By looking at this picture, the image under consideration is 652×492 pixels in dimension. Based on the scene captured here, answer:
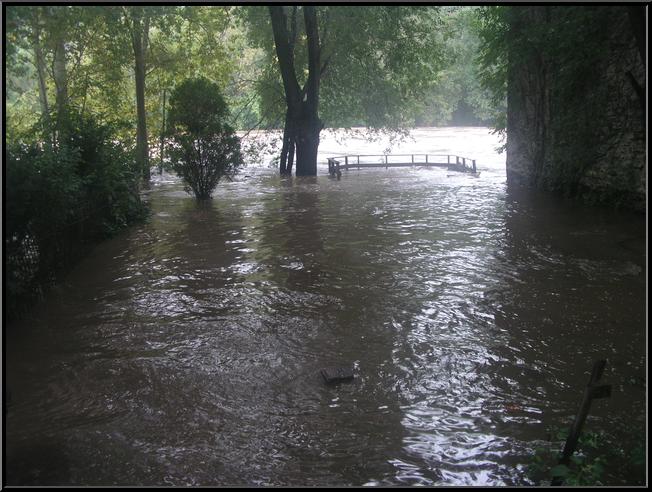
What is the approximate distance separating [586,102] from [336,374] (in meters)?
13.6

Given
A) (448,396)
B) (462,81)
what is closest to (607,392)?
(448,396)

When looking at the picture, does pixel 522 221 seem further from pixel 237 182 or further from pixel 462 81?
pixel 462 81

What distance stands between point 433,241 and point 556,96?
7.84 m

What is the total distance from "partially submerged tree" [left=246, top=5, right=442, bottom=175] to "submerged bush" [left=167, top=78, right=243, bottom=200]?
6.57 meters

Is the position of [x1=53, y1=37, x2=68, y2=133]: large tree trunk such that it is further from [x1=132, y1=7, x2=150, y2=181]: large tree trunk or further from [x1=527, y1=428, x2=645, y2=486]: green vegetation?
[x1=527, y1=428, x2=645, y2=486]: green vegetation

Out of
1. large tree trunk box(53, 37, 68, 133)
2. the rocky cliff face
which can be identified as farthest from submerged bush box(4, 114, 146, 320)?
the rocky cliff face

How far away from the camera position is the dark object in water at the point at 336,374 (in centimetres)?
630

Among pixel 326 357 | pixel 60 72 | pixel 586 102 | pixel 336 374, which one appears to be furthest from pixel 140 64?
pixel 336 374

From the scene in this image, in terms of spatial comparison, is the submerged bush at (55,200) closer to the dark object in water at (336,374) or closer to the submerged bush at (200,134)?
the dark object in water at (336,374)

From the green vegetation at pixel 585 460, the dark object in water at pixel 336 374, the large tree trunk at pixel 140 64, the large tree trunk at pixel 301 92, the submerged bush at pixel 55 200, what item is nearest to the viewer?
the green vegetation at pixel 585 460

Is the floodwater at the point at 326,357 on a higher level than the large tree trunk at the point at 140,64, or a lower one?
lower

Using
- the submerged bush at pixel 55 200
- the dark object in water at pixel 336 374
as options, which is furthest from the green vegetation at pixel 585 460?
the submerged bush at pixel 55 200

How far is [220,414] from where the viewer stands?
18.7 feet

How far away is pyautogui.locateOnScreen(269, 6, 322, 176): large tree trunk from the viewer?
2331cm
